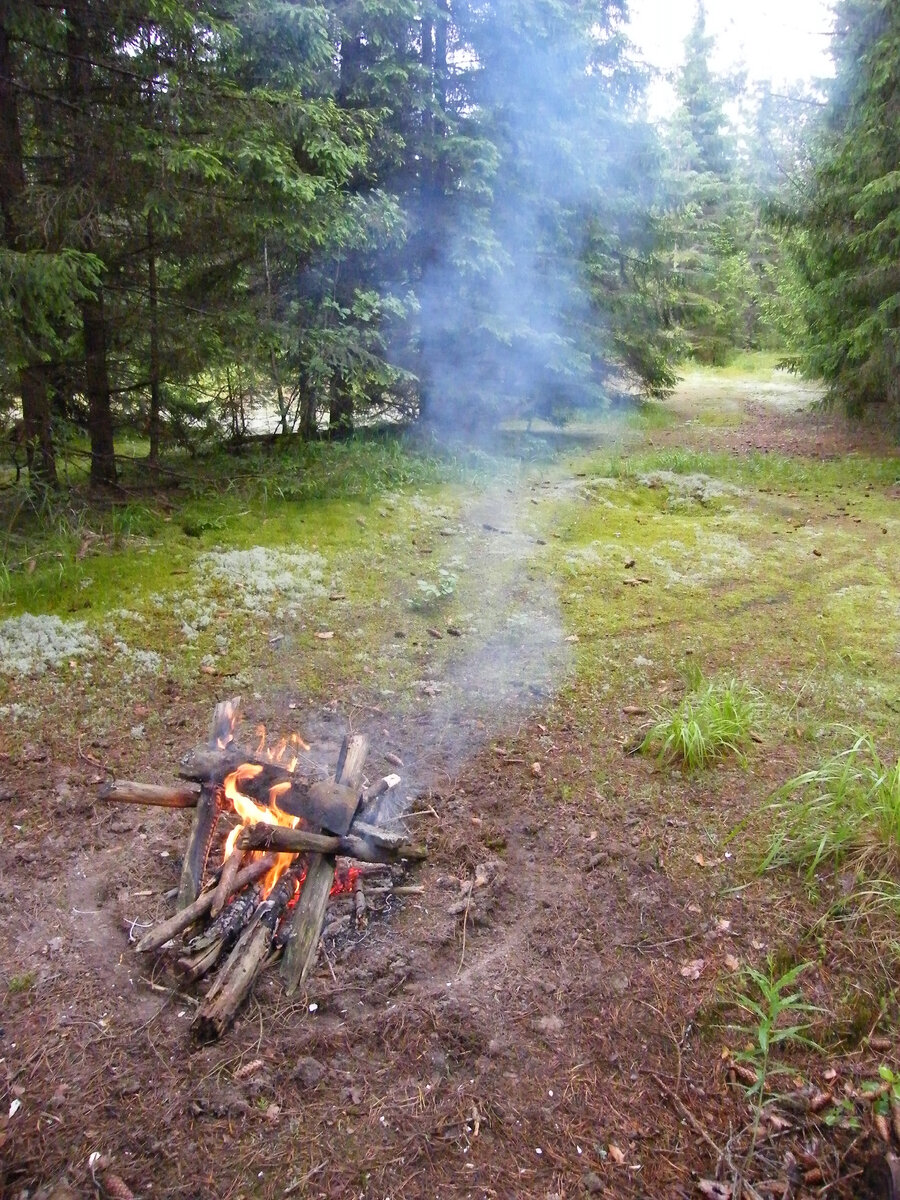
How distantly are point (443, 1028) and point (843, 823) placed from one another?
1.44m

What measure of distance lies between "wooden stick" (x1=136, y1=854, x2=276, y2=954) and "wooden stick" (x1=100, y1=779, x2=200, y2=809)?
32cm

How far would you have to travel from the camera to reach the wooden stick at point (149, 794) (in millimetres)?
2385

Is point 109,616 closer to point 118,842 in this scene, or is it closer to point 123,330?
point 118,842

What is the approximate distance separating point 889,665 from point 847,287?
5.75 meters

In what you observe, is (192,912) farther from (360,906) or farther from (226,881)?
(360,906)

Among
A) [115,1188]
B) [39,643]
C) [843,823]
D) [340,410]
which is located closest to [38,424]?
[39,643]

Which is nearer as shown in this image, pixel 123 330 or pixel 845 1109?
pixel 845 1109

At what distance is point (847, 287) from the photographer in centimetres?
777

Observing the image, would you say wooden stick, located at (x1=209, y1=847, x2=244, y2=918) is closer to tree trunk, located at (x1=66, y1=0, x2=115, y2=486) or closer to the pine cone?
the pine cone

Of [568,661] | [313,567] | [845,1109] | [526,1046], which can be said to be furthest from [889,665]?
[313,567]

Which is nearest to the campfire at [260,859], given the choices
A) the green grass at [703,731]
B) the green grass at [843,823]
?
the green grass at [703,731]

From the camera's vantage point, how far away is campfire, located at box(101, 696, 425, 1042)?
2119 millimetres

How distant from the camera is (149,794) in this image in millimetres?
2461

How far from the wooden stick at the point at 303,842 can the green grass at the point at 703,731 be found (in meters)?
1.30
